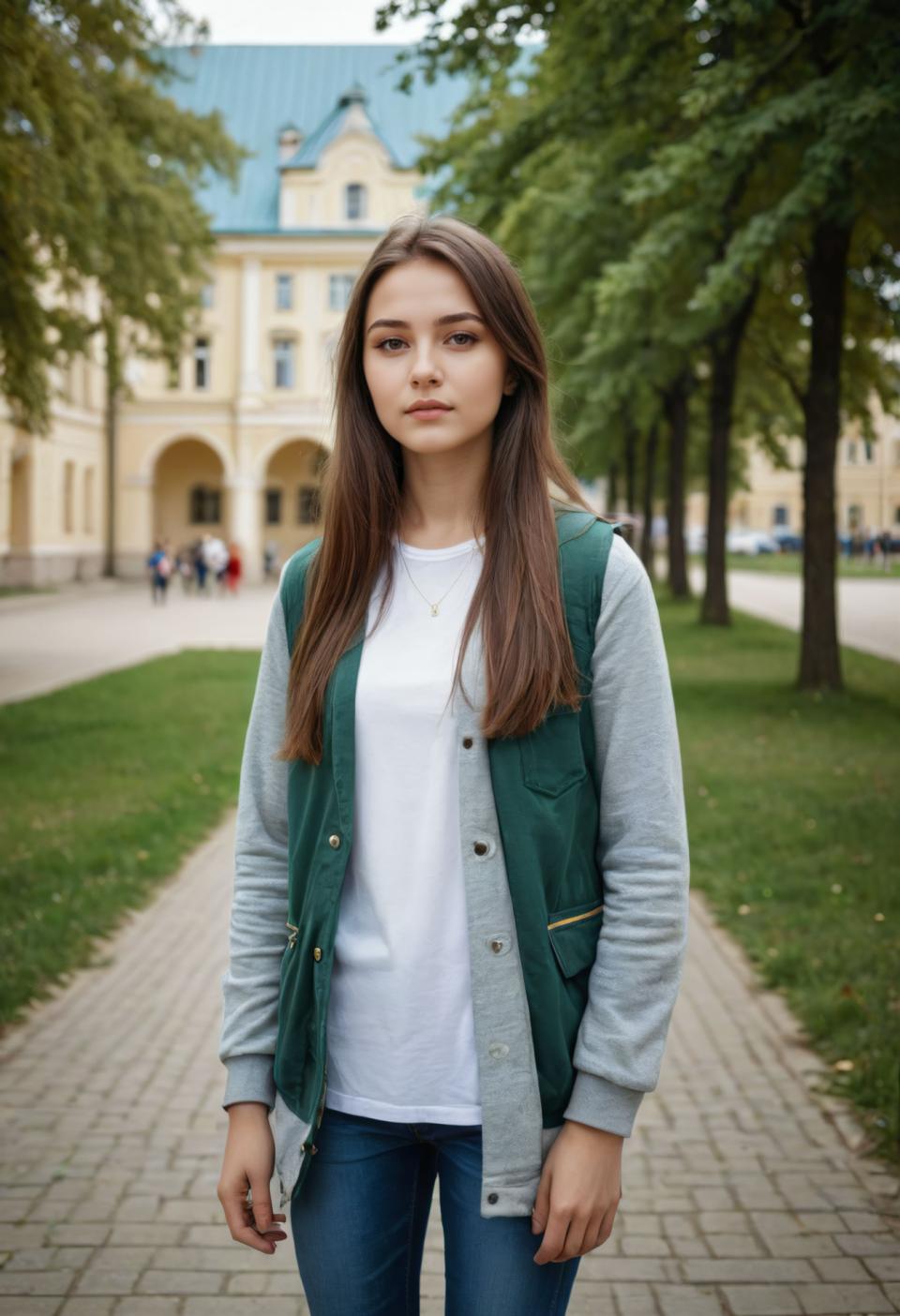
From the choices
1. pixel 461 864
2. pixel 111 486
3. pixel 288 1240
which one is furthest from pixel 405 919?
pixel 111 486

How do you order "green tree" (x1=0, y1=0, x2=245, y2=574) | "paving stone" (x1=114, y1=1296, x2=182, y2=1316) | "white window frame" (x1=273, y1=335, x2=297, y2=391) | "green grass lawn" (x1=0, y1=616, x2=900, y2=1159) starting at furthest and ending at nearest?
"white window frame" (x1=273, y1=335, x2=297, y2=391) < "green tree" (x1=0, y1=0, x2=245, y2=574) < "green grass lawn" (x1=0, y1=616, x2=900, y2=1159) < "paving stone" (x1=114, y1=1296, x2=182, y2=1316)

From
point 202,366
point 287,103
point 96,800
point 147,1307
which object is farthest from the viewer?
point 287,103

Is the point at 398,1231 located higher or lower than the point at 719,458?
lower

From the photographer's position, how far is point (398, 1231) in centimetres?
211

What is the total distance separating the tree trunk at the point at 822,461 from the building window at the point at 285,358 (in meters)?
42.0

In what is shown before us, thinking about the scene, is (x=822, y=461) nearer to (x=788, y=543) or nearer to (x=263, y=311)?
(x=263, y=311)

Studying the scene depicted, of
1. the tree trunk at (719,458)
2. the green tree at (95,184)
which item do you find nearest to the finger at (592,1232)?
the green tree at (95,184)

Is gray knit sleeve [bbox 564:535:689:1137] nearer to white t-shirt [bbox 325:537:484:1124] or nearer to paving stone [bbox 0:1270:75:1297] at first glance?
white t-shirt [bbox 325:537:484:1124]

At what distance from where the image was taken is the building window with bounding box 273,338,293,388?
55.4 meters

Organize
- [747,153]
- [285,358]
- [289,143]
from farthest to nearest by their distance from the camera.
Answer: [289,143] → [285,358] → [747,153]

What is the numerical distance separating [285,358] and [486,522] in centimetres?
5491

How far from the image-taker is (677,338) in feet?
51.3

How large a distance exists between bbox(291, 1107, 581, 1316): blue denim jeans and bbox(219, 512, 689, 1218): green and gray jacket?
0.05 m

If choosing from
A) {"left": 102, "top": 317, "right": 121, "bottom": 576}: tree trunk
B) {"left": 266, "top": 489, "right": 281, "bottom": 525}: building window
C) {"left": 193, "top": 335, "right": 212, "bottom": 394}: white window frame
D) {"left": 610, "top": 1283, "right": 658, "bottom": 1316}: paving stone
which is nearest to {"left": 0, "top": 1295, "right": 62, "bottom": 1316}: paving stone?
{"left": 610, "top": 1283, "right": 658, "bottom": 1316}: paving stone
